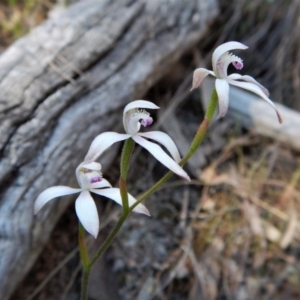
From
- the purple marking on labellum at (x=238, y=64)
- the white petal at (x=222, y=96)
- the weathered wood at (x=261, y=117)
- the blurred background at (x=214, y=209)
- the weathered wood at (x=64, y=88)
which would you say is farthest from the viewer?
the weathered wood at (x=261, y=117)

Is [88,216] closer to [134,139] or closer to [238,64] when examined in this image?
[134,139]

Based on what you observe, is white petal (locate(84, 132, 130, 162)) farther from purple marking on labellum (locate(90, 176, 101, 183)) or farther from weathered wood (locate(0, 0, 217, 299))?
weathered wood (locate(0, 0, 217, 299))

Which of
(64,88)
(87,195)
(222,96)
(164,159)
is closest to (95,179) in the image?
(87,195)

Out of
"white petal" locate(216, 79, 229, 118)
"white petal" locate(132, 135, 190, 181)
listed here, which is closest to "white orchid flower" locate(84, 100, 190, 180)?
"white petal" locate(132, 135, 190, 181)

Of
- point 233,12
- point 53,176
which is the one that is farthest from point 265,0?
point 53,176

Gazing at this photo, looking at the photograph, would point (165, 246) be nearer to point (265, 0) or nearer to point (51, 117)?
point (51, 117)

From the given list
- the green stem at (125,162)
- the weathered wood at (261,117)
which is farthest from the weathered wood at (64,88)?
the green stem at (125,162)

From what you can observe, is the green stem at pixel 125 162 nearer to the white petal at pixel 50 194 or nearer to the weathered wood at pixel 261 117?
the white petal at pixel 50 194
